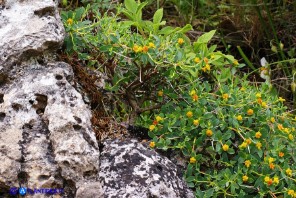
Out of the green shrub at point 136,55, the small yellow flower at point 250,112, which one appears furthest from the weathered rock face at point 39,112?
the small yellow flower at point 250,112

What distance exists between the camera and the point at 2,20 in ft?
7.13

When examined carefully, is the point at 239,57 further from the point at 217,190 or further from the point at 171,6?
the point at 217,190

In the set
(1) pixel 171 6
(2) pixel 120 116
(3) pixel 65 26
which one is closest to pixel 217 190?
(2) pixel 120 116

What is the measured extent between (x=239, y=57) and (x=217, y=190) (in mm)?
1956

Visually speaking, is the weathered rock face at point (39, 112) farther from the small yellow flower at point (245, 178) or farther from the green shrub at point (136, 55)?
the small yellow flower at point (245, 178)

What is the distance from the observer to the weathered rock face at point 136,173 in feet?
6.41

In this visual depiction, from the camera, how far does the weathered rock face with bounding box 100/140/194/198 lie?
1.96 m

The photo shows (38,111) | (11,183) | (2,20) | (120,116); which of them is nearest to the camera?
(11,183)

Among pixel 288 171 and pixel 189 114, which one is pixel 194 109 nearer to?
pixel 189 114

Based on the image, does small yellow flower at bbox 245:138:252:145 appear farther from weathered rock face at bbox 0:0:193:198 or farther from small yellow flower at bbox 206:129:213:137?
weathered rock face at bbox 0:0:193:198

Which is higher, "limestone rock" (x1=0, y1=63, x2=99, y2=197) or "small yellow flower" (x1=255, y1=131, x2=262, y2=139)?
"limestone rock" (x1=0, y1=63, x2=99, y2=197)

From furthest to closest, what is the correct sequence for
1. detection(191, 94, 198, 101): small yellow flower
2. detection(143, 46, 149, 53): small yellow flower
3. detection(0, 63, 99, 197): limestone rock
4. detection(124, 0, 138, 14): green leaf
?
detection(124, 0, 138, 14): green leaf
detection(191, 94, 198, 101): small yellow flower
detection(143, 46, 149, 53): small yellow flower
detection(0, 63, 99, 197): limestone rock

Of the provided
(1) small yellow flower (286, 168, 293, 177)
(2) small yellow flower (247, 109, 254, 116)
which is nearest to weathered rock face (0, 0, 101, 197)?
(2) small yellow flower (247, 109, 254, 116)

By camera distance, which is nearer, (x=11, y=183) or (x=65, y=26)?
(x=11, y=183)
